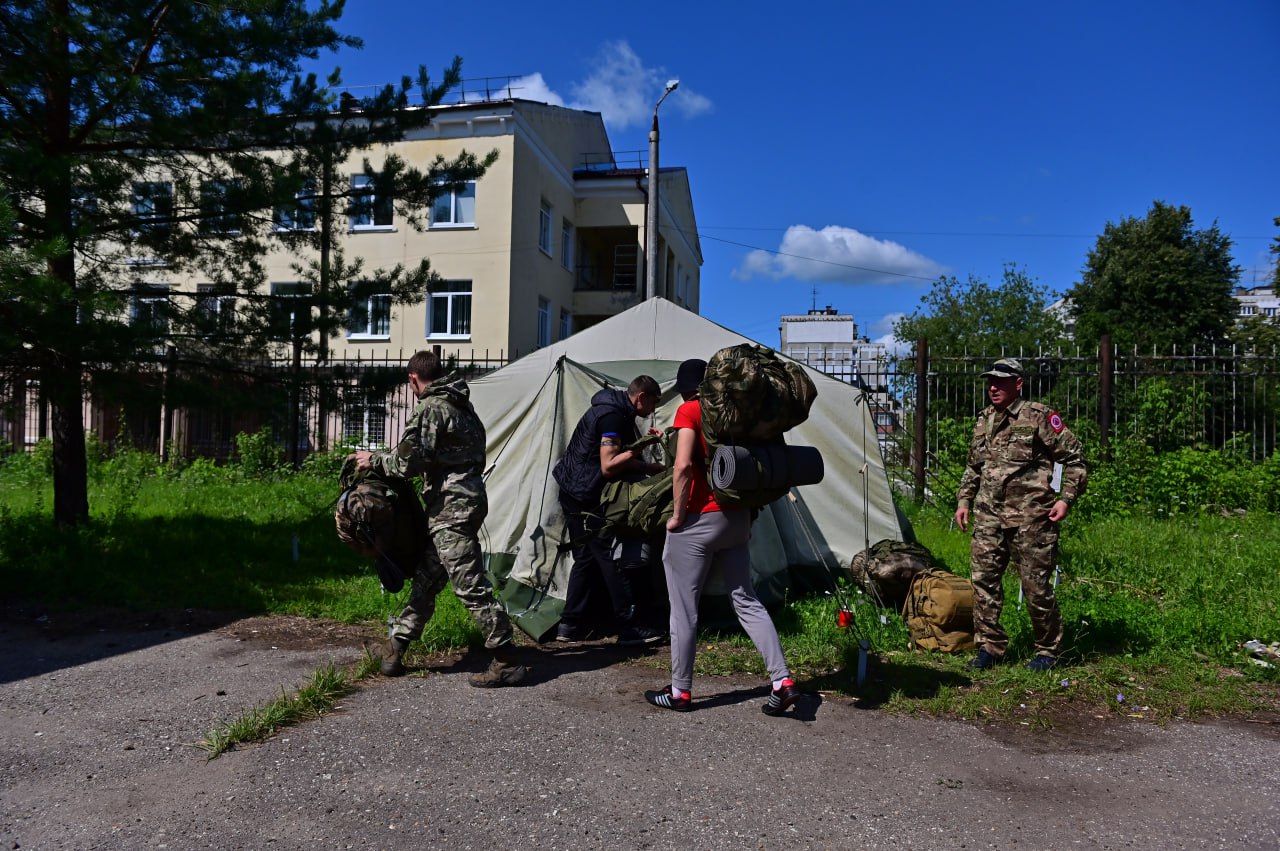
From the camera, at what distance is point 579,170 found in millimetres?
24438

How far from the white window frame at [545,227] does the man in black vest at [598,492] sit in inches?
669

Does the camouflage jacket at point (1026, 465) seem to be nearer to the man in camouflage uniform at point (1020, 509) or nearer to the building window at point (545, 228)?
the man in camouflage uniform at point (1020, 509)

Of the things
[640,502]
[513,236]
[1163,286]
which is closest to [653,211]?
[513,236]

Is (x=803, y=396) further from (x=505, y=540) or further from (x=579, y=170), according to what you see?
(x=579, y=170)

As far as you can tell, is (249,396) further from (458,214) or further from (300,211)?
(458,214)

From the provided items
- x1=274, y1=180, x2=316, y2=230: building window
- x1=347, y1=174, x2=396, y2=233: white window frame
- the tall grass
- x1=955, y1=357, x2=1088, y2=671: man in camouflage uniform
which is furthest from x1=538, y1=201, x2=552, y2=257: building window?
x1=955, y1=357, x2=1088, y2=671: man in camouflage uniform

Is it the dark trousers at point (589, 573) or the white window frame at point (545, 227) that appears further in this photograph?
the white window frame at point (545, 227)

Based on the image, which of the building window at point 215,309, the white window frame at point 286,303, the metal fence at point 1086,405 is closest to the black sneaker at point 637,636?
the metal fence at point 1086,405

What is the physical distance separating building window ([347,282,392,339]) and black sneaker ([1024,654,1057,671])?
19.5 ft

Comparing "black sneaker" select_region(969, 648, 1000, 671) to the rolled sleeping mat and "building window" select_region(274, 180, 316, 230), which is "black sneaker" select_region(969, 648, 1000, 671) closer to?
the rolled sleeping mat

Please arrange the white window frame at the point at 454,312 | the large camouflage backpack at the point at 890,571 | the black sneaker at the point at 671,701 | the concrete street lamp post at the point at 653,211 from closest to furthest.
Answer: the black sneaker at the point at 671,701 < the large camouflage backpack at the point at 890,571 < the concrete street lamp post at the point at 653,211 < the white window frame at the point at 454,312

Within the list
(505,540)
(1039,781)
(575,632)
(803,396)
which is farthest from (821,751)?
(505,540)

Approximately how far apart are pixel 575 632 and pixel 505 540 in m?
1.22

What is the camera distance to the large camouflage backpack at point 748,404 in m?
3.90
